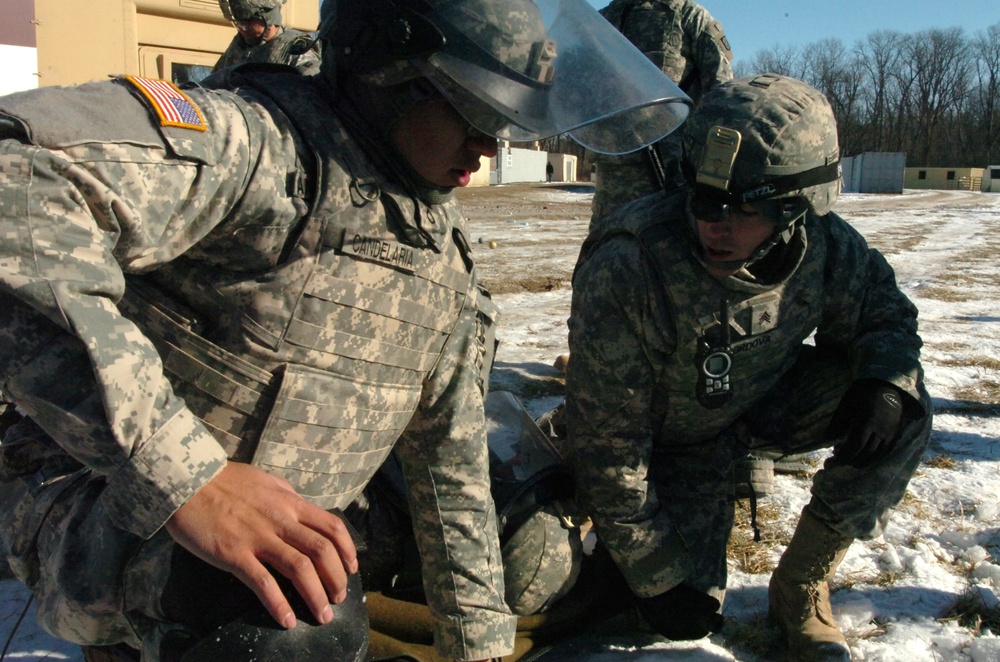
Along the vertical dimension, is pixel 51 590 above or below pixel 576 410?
below

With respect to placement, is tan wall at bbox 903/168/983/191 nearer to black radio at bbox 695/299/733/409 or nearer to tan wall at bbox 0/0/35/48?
tan wall at bbox 0/0/35/48

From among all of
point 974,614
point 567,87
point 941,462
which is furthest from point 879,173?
point 567,87

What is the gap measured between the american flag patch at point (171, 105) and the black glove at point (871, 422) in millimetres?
1679

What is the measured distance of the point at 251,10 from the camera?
16.4ft

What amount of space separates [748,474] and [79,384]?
6.78 ft

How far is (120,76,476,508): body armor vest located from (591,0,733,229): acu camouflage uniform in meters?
2.65

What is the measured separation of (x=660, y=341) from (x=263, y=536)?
1.32 metres

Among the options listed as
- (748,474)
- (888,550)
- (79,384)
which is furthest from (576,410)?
(79,384)

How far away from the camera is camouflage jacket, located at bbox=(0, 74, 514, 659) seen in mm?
1120

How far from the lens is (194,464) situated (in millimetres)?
1170

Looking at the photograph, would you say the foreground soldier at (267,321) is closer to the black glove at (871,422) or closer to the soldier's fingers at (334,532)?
the soldier's fingers at (334,532)

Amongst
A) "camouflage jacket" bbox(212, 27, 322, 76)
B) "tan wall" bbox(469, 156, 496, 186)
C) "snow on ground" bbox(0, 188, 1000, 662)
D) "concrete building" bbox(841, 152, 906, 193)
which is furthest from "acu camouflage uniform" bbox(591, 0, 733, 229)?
"concrete building" bbox(841, 152, 906, 193)

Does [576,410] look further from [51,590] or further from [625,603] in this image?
[51,590]

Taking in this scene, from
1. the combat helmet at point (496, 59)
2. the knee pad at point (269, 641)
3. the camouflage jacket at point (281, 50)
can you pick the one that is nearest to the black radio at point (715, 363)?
the combat helmet at point (496, 59)
